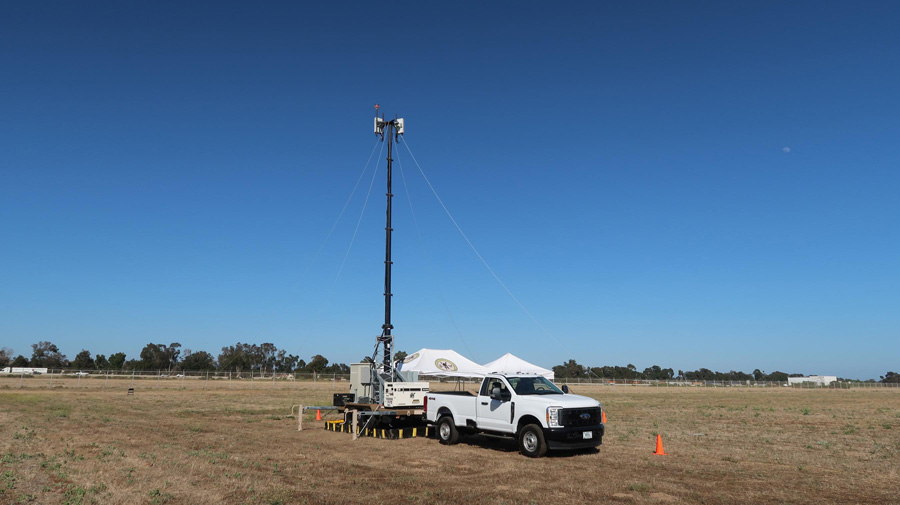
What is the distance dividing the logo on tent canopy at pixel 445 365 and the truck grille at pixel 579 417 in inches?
439

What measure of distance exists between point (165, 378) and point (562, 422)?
81.4 metres

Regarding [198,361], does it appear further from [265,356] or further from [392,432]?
[392,432]

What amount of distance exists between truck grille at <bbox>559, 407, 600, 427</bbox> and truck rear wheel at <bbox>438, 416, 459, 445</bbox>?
13.5ft

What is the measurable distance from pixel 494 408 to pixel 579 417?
2.52m

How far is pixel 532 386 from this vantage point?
16.9 m

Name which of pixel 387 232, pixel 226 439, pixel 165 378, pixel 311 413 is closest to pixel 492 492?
pixel 226 439

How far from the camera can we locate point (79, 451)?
590 inches

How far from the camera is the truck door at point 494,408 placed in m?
16.4

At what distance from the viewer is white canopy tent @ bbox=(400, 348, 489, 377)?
83.7ft

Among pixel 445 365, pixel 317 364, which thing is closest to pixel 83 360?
pixel 317 364

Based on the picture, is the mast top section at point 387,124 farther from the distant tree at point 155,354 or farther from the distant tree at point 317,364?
the distant tree at point 155,354

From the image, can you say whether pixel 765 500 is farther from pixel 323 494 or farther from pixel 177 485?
pixel 177 485

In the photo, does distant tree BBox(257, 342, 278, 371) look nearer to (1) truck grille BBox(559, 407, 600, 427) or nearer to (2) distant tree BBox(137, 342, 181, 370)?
(2) distant tree BBox(137, 342, 181, 370)

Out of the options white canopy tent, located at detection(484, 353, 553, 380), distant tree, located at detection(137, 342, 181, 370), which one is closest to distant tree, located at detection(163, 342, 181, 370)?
distant tree, located at detection(137, 342, 181, 370)
